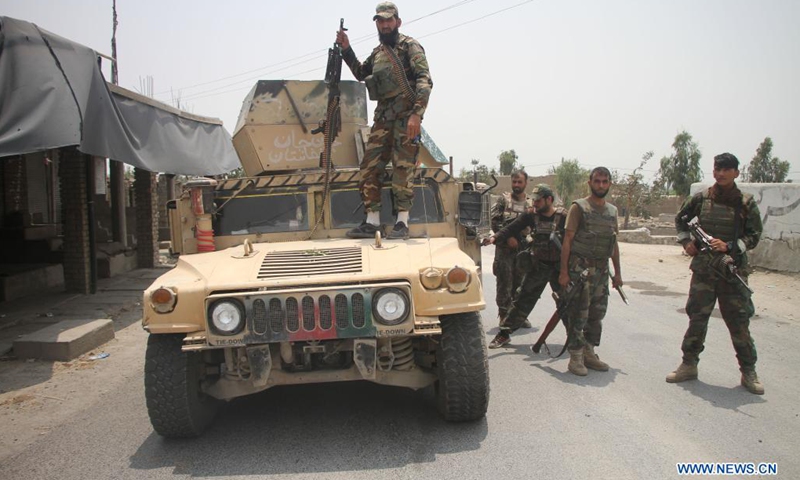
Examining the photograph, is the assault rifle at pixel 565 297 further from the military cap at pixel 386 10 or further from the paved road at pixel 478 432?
the military cap at pixel 386 10

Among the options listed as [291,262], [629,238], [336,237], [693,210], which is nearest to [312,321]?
[291,262]

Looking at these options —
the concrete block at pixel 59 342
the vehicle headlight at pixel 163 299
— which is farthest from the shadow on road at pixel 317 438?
the concrete block at pixel 59 342

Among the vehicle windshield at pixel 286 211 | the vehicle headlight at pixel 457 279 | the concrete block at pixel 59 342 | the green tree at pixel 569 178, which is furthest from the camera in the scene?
the green tree at pixel 569 178

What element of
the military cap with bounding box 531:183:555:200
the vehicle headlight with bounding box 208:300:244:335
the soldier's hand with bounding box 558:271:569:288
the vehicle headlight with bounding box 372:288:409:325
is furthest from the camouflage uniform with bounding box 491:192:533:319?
the vehicle headlight with bounding box 208:300:244:335

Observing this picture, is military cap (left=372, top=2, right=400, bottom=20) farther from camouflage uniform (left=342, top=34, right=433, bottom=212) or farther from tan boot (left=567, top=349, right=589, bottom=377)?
tan boot (left=567, top=349, right=589, bottom=377)

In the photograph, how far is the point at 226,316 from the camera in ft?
12.0

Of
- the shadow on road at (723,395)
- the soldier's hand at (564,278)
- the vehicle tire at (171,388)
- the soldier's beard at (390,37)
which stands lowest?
the shadow on road at (723,395)

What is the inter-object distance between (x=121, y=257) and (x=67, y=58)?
17.3 feet

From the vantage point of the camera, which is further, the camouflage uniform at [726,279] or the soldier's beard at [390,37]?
the soldier's beard at [390,37]

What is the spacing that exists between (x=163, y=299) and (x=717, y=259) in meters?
3.92

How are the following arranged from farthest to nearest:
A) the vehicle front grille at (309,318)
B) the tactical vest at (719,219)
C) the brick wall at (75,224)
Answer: the brick wall at (75,224)
the tactical vest at (719,219)
the vehicle front grille at (309,318)

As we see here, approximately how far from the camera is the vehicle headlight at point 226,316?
11.9ft

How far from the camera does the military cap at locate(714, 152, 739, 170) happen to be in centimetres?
480

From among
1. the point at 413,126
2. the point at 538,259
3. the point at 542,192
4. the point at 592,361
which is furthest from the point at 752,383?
the point at 413,126
